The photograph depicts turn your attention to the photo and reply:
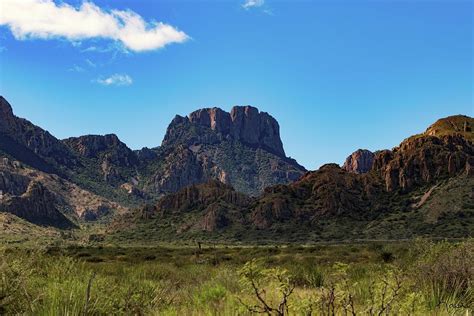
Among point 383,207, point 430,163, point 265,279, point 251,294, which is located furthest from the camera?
point 430,163

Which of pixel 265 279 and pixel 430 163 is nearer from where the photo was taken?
pixel 265 279

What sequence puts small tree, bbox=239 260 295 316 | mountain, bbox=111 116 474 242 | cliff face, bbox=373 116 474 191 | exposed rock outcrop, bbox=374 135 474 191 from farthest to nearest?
exposed rock outcrop, bbox=374 135 474 191 → cliff face, bbox=373 116 474 191 → mountain, bbox=111 116 474 242 → small tree, bbox=239 260 295 316

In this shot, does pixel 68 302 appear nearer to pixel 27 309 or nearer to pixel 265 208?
pixel 27 309

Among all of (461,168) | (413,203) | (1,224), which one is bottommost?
(1,224)

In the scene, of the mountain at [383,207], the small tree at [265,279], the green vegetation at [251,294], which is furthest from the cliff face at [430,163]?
the small tree at [265,279]

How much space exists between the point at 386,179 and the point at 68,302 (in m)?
197

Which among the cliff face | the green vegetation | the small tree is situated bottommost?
the green vegetation

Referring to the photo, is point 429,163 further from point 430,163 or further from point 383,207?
point 383,207

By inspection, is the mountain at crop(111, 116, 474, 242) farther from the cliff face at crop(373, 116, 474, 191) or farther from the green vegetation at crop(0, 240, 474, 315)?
the green vegetation at crop(0, 240, 474, 315)

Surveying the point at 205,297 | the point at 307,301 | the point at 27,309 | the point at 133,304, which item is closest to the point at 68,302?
the point at 27,309

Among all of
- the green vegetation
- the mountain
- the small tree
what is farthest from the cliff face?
the small tree

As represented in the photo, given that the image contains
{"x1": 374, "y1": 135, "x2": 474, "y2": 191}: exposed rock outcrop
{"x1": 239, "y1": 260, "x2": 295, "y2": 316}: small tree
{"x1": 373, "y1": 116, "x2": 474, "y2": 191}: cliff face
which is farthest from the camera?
{"x1": 374, "y1": 135, "x2": 474, "y2": 191}: exposed rock outcrop

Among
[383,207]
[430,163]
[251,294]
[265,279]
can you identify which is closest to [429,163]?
[430,163]

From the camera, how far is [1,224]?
648ft
